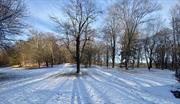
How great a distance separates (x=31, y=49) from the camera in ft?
220

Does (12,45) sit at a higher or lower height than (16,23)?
lower

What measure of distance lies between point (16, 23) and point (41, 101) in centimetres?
1795

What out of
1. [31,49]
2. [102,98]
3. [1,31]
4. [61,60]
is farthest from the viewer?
[61,60]

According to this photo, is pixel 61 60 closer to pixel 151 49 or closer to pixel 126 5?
pixel 151 49

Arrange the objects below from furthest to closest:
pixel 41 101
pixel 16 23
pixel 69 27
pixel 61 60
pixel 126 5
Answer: pixel 61 60 → pixel 126 5 → pixel 69 27 → pixel 16 23 → pixel 41 101

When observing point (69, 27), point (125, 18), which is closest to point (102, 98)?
point (69, 27)

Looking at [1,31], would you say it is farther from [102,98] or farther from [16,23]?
[102,98]

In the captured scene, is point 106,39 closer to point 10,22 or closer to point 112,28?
point 112,28

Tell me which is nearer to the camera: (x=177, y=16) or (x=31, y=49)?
(x=177, y=16)

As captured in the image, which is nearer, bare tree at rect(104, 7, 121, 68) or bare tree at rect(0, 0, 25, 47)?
bare tree at rect(0, 0, 25, 47)

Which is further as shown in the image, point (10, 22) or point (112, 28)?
point (112, 28)

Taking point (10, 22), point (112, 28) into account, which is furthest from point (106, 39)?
point (10, 22)

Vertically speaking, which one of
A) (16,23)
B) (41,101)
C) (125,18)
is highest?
(125,18)

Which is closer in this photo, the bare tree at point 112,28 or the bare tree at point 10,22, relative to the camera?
the bare tree at point 10,22
